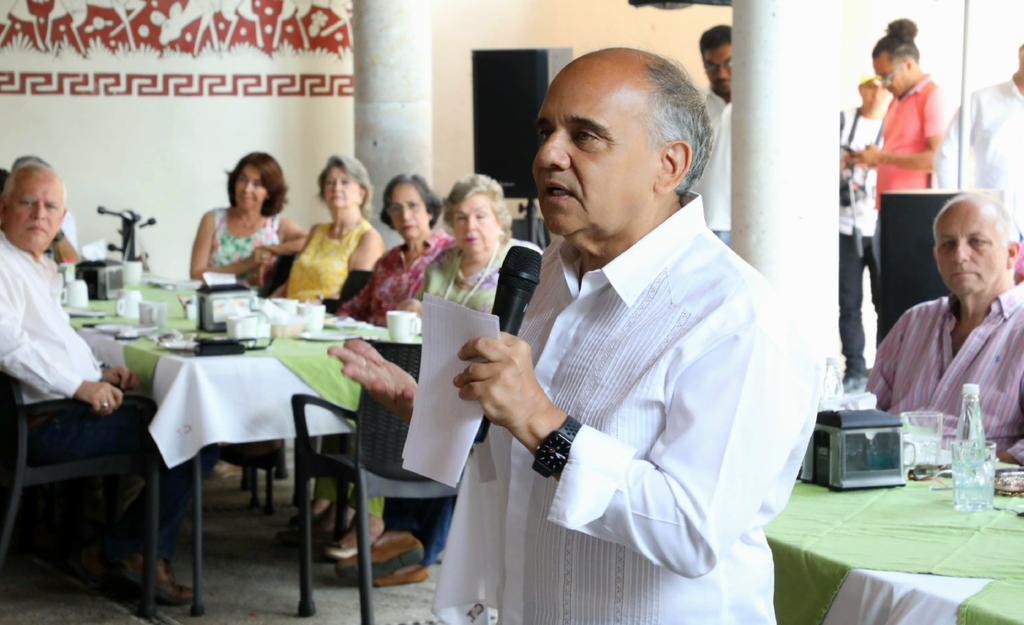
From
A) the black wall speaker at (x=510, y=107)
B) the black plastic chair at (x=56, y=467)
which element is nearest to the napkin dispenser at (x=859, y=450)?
the black plastic chair at (x=56, y=467)

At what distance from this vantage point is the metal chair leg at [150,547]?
4.49 m

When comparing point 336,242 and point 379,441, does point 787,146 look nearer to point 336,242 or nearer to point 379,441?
point 379,441

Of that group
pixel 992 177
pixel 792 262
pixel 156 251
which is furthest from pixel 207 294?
pixel 156 251

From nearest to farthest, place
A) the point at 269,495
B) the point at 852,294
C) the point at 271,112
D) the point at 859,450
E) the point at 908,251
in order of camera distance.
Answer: the point at 859,450 → the point at 269,495 → the point at 908,251 → the point at 852,294 → the point at 271,112

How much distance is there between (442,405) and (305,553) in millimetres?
2818

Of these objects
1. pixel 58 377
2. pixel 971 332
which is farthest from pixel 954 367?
pixel 58 377

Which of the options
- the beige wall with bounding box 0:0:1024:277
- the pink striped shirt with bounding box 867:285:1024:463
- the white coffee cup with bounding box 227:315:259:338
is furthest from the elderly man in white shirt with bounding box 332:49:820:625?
the beige wall with bounding box 0:0:1024:277

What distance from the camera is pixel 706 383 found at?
1.65 metres

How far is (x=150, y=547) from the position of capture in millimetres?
4496

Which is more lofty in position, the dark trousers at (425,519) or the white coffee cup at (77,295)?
the white coffee cup at (77,295)

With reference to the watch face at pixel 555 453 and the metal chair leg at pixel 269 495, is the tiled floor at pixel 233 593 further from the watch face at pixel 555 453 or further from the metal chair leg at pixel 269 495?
the watch face at pixel 555 453

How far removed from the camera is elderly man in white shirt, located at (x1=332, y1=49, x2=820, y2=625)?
5.32ft

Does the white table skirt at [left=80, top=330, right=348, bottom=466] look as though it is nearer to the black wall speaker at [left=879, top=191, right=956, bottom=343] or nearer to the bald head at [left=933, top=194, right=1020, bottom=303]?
the bald head at [left=933, top=194, right=1020, bottom=303]

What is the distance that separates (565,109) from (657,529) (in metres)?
0.52
